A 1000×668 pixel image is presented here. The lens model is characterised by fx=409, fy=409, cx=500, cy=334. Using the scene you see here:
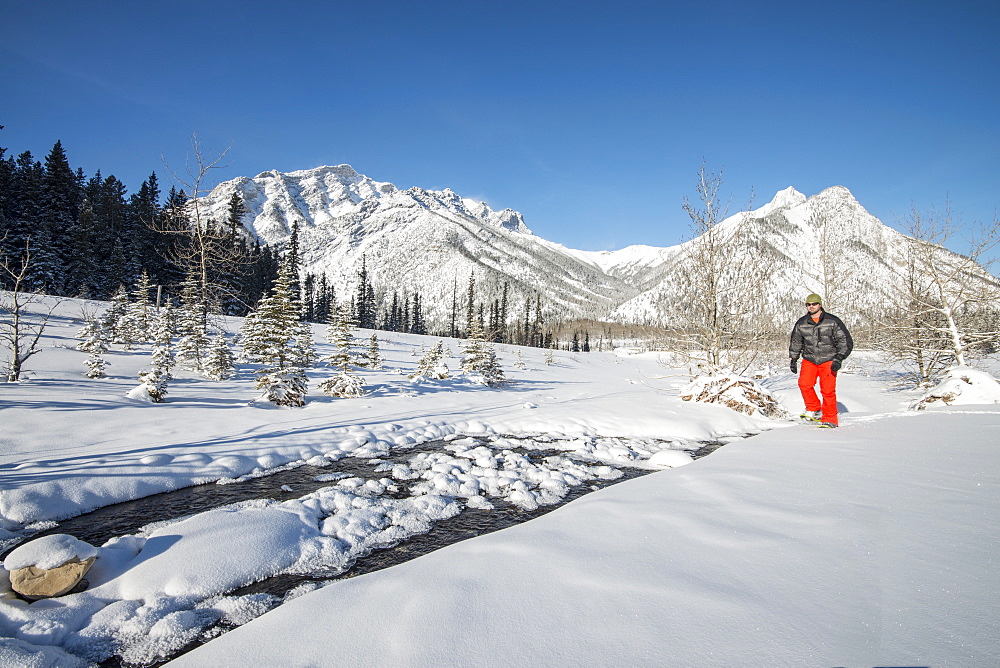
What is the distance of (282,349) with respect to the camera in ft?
39.8

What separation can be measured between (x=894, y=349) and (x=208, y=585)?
1900 centimetres

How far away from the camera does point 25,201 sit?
35.7 m

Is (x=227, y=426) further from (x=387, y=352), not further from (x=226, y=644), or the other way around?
(x=387, y=352)

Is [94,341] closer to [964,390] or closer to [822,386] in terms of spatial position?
[822,386]

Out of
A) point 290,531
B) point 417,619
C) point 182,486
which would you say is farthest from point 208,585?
point 182,486

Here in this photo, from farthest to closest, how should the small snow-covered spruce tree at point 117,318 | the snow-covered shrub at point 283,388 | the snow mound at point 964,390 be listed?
the small snow-covered spruce tree at point 117,318 < the snow-covered shrub at point 283,388 < the snow mound at point 964,390

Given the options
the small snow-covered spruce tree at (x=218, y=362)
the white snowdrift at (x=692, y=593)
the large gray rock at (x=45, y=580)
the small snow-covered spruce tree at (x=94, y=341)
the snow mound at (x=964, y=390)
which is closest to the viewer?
the white snowdrift at (x=692, y=593)

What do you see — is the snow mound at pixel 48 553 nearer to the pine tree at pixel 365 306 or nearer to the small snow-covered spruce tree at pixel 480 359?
the small snow-covered spruce tree at pixel 480 359

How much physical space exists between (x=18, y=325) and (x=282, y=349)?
6.75m

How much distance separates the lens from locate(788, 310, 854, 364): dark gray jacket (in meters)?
6.66

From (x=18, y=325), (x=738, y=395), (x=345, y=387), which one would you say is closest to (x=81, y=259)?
(x=18, y=325)

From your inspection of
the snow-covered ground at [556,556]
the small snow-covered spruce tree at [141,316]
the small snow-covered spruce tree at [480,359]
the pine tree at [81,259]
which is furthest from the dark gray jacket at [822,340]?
the pine tree at [81,259]

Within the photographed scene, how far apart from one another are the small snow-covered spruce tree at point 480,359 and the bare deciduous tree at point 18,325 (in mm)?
17164

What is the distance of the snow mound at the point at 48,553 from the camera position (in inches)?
94.7
